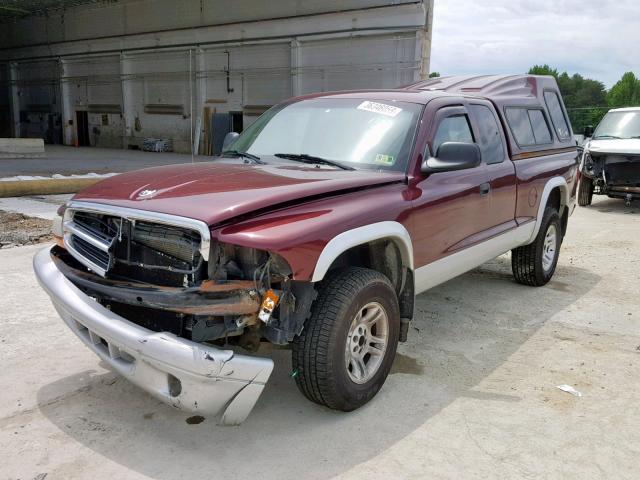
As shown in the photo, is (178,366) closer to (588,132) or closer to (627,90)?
(588,132)

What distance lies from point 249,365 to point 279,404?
88 centimetres

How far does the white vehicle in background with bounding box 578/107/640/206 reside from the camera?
433 inches

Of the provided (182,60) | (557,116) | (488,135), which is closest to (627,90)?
(182,60)

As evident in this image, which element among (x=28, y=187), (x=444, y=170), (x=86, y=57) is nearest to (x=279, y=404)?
(x=444, y=170)

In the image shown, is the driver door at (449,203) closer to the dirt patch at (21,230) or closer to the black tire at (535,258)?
the black tire at (535,258)

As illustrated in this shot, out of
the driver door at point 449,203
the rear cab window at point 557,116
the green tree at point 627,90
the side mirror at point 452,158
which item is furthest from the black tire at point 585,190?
the green tree at point 627,90

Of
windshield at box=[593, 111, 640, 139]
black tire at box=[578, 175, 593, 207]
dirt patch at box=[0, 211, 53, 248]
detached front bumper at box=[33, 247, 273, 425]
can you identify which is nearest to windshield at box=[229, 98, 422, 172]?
detached front bumper at box=[33, 247, 273, 425]

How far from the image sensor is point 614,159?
1114 cm

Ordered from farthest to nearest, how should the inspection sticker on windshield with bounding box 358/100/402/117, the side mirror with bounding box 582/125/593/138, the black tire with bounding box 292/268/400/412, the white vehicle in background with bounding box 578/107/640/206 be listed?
the side mirror with bounding box 582/125/593/138 < the white vehicle in background with bounding box 578/107/640/206 < the inspection sticker on windshield with bounding box 358/100/402/117 < the black tire with bounding box 292/268/400/412

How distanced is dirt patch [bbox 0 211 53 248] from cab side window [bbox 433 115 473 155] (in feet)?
18.2

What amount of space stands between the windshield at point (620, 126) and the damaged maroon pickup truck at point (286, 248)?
8870 mm

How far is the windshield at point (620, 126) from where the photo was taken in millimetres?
11789

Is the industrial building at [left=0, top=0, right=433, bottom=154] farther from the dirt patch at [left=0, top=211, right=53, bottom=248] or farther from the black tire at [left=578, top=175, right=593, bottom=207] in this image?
the dirt patch at [left=0, top=211, right=53, bottom=248]

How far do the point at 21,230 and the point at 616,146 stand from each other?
1066 centimetres
